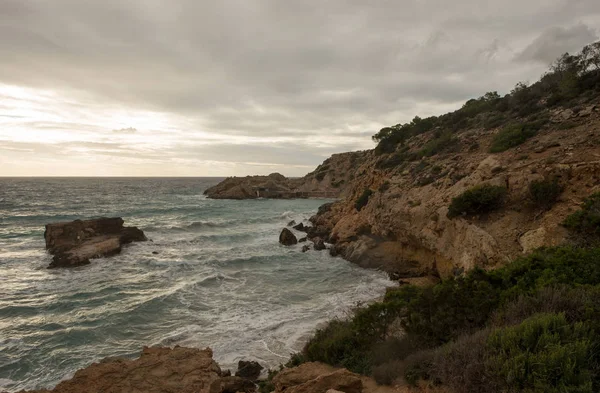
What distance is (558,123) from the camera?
17266 millimetres

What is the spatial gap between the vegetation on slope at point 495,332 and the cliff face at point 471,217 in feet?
5.69

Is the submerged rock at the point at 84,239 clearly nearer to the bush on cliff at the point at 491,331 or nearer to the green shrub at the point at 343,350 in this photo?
the green shrub at the point at 343,350

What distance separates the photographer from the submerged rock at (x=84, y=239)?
23.0 m

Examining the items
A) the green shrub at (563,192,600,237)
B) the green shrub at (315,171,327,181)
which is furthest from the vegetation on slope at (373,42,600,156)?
the green shrub at (315,171,327,181)

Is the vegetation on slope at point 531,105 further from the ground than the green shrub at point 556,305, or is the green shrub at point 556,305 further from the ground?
the vegetation on slope at point 531,105

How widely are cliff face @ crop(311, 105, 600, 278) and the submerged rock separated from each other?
18.7 metres

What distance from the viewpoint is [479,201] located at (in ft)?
46.2

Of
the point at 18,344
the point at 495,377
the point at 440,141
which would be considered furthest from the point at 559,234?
the point at 18,344

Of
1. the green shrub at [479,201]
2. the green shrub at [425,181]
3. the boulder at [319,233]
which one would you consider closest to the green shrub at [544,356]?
the green shrub at [479,201]

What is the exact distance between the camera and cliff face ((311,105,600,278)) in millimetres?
12070

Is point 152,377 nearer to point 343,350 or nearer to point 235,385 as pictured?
point 235,385

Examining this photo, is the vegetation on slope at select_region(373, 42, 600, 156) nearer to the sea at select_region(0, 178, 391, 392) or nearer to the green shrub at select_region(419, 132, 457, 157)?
the green shrub at select_region(419, 132, 457, 157)

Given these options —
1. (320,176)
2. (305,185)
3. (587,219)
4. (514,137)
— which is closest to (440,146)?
(514,137)

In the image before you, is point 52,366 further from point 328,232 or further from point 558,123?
point 558,123
